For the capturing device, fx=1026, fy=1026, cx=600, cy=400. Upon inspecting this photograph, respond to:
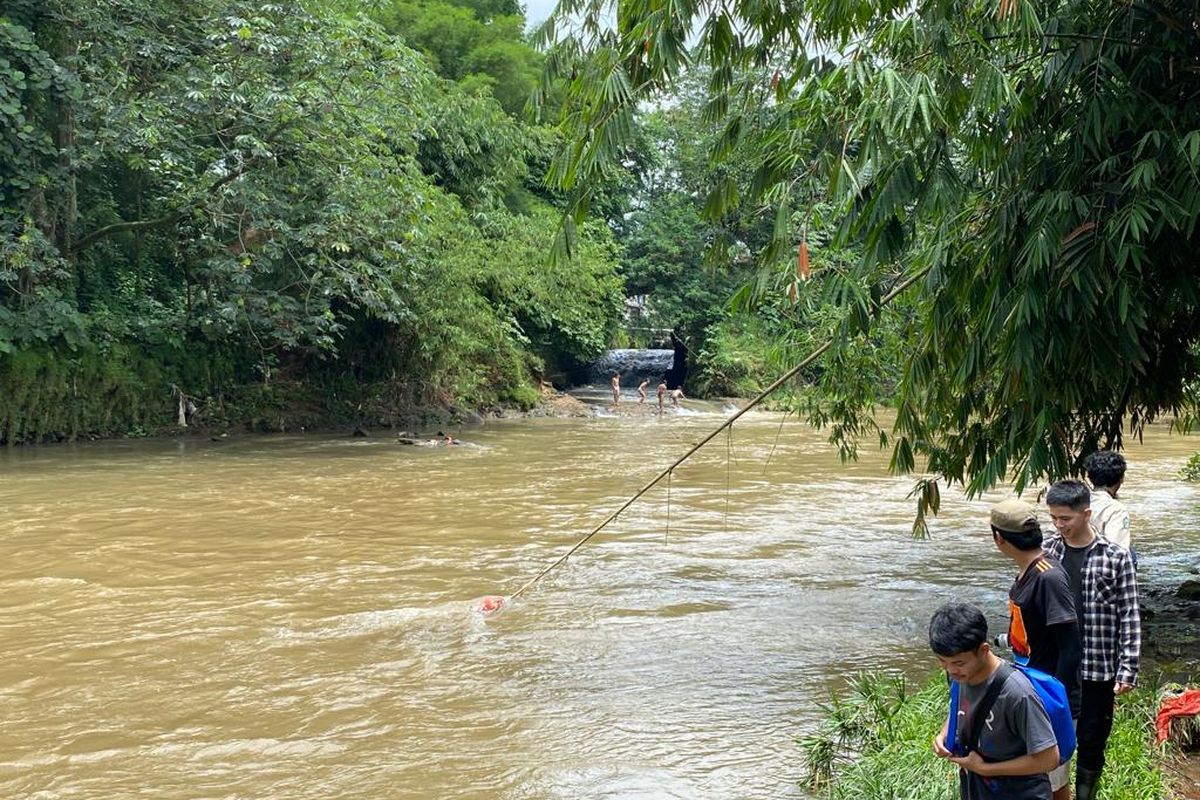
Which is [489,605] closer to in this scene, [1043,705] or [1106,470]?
[1106,470]

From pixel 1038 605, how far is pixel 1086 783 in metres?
0.94

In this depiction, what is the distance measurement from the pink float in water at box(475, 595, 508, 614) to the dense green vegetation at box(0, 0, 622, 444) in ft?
37.8

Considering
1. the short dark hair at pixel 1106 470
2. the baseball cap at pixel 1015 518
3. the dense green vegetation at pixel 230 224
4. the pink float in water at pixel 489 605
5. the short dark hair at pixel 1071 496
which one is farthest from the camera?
the dense green vegetation at pixel 230 224

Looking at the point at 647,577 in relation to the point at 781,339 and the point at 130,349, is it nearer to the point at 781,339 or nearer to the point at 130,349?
the point at 781,339

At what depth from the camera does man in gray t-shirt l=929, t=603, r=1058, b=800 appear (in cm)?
280

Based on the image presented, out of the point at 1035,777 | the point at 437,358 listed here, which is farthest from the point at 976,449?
the point at 437,358

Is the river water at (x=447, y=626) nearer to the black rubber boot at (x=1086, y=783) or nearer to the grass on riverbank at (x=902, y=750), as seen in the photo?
the grass on riverbank at (x=902, y=750)

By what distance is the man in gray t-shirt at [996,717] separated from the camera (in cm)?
280

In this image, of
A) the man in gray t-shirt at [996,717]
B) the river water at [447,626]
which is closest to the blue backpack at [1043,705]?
the man in gray t-shirt at [996,717]

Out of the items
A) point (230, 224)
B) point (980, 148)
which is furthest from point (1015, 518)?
point (230, 224)

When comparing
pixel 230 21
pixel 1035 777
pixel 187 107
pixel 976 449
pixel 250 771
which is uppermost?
pixel 230 21

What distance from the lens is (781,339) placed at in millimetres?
8719

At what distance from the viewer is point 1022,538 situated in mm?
3531

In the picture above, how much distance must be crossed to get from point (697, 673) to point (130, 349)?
18.7 m
